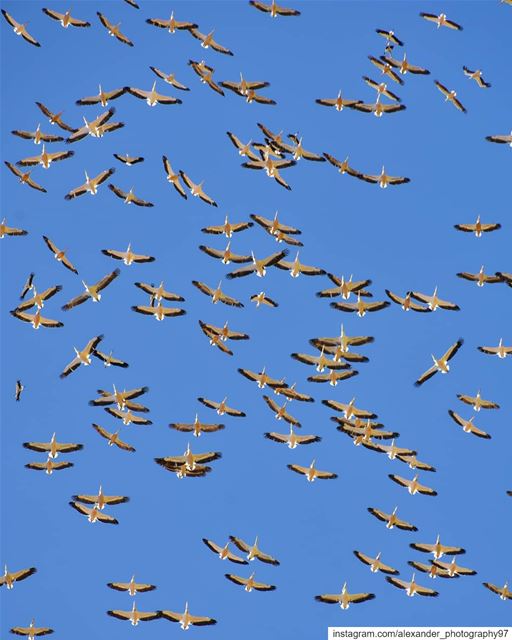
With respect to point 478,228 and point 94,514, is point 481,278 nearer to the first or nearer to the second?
point 478,228

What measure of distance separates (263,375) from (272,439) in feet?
9.42

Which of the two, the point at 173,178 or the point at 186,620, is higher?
the point at 173,178

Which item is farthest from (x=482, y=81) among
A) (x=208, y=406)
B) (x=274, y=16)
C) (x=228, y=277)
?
(x=208, y=406)

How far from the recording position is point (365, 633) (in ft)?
190

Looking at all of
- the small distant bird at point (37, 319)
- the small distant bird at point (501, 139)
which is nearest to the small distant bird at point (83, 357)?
the small distant bird at point (37, 319)

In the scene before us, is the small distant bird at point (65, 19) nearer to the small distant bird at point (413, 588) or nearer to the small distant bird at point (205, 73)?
the small distant bird at point (205, 73)

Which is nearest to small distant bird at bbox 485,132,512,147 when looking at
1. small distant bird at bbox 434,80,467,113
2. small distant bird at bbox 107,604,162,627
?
small distant bird at bbox 434,80,467,113

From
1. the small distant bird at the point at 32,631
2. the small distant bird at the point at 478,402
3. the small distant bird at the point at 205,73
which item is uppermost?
the small distant bird at the point at 205,73

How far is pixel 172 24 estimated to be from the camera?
51.1m

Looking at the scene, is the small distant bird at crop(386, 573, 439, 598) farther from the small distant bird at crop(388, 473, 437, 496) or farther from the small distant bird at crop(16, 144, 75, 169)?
the small distant bird at crop(16, 144, 75, 169)

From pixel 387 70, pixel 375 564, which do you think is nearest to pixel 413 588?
pixel 375 564

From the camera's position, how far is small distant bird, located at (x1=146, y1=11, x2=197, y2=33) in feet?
167

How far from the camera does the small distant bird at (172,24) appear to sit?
5078 centimetres

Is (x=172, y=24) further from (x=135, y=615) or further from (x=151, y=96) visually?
(x=135, y=615)
